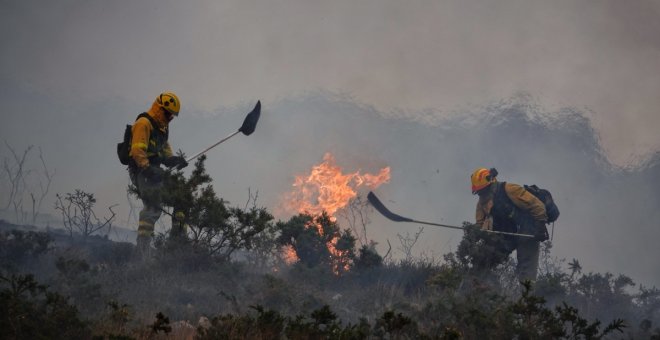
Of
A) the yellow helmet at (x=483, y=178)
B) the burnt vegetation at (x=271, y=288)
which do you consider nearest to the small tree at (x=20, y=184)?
the burnt vegetation at (x=271, y=288)

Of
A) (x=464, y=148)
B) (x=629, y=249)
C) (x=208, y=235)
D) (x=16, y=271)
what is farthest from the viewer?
(x=464, y=148)

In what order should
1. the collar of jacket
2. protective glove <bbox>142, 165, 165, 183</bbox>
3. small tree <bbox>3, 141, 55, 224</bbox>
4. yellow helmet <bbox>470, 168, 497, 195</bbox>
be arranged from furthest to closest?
small tree <bbox>3, 141, 55, 224</bbox> < yellow helmet <bbox>470, 168, 497, 195</bbox> < the collar of jacket < protective glove <bbox>142, 165, 165, 183</bbox>

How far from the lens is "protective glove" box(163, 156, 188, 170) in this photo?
10.4m

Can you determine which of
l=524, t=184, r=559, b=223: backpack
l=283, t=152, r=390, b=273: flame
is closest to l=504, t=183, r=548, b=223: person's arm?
l=524, t=184, r=559, b=223: backpack

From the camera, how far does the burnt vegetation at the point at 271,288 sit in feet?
17.1

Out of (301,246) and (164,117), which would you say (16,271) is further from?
(301,246)

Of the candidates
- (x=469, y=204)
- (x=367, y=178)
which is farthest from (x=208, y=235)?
(x=469, y=204)

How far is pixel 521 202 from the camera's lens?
453 inches

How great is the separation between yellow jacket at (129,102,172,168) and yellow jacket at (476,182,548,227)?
253 inches

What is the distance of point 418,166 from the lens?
43531 mm

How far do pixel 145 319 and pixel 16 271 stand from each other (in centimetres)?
347

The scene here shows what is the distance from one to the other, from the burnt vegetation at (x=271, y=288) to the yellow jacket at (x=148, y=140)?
2.82 feet

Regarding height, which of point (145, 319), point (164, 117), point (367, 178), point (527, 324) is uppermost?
point (367, 178)

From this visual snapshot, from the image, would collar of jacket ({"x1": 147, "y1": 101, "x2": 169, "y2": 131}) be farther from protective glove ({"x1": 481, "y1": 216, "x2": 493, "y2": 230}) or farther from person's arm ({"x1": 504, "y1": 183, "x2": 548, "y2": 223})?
person's arm ({"x1": 504, "y1": 183, "x2": 548, "y2": 223})
